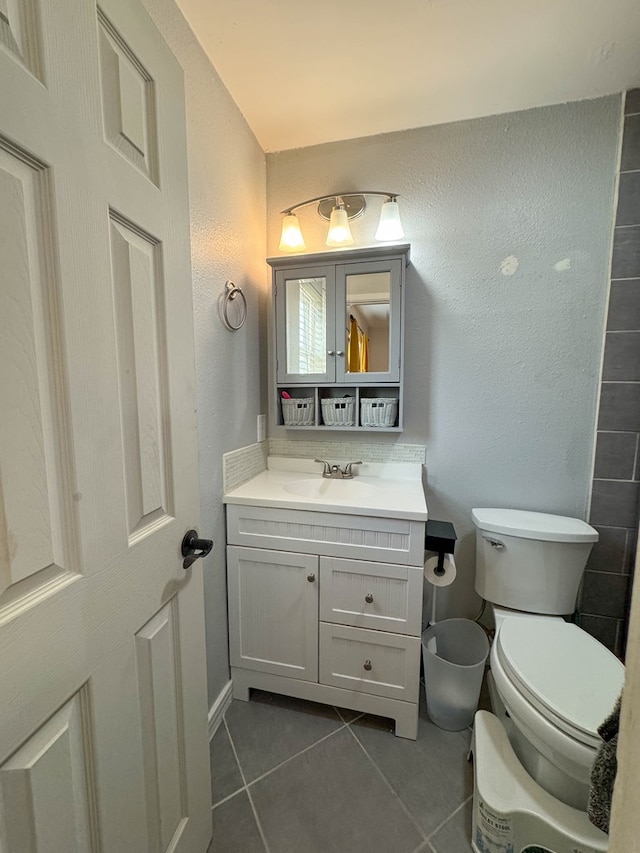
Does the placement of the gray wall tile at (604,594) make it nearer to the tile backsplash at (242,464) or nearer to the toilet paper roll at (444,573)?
the toilet paper roll at (444,573)

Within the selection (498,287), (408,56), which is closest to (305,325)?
(498,287)

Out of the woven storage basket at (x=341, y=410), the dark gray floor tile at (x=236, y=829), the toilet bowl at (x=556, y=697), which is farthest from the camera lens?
the woven storage basket at (x=341, y=410)

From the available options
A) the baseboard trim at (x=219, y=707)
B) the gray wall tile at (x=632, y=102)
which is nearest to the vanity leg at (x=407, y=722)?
the baseboard trim at (x=219, y=707)

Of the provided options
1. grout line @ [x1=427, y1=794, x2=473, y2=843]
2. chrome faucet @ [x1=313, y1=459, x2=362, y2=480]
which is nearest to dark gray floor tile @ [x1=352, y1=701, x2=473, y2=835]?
grout line @ [x1=427, y1=794, x2=473, y2=843]

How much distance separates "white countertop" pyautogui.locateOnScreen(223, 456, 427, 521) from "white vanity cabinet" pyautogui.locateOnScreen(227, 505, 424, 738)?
0.11ft

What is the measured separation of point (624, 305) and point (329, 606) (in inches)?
63.8

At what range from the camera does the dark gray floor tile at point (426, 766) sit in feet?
3.48

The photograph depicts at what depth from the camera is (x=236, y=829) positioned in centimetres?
100

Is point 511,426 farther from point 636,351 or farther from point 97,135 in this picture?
point 97,135

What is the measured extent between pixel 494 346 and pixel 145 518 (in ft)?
4.83

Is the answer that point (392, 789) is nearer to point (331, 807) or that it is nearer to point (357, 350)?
point (331, 807)

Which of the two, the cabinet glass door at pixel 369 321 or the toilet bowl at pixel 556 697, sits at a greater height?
the cabinet glass door at pixel 369 321

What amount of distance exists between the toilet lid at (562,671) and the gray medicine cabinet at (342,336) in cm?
85

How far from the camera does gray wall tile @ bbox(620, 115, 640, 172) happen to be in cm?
132
